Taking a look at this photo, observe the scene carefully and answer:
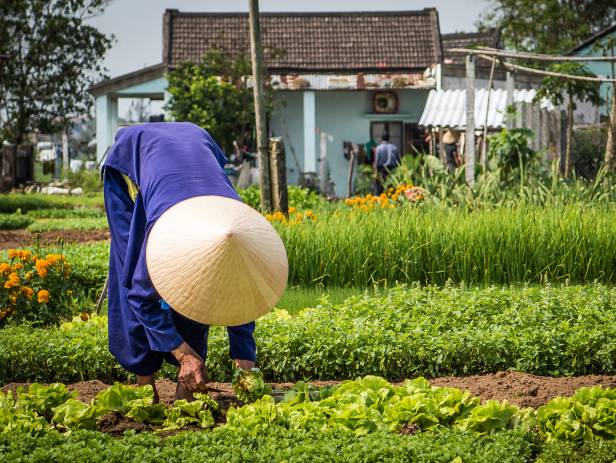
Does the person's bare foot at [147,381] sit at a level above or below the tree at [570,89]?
below

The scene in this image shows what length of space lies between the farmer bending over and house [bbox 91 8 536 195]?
22785mm

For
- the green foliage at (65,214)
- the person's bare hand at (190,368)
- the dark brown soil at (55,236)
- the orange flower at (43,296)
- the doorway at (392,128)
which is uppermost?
the doorway at (392,128)

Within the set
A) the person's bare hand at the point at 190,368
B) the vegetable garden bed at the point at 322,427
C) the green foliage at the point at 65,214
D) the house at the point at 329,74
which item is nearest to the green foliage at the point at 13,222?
the green foliage at the point at 65,214

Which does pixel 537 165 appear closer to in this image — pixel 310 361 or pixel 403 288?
pixel 403 288

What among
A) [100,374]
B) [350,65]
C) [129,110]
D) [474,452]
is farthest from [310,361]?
[129,110]

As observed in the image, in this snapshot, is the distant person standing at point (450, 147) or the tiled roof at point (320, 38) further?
the tiled roof at point (320, 38)

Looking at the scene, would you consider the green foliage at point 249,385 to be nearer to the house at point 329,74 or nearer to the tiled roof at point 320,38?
the house at point 329,74

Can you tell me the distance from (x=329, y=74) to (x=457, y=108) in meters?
4.74

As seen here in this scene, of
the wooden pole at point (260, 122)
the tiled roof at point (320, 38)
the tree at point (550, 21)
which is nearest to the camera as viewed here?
the wooden pole at point (260, 122)

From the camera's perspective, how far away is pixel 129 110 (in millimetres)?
43031

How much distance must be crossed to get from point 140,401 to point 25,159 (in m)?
24.8

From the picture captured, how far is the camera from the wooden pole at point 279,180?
12.7 metres

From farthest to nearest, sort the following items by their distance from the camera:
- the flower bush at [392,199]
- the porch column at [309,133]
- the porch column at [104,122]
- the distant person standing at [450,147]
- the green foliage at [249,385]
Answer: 1. the porch column at [104,122]
2. the porch column at [309,133]
3. the distant person standing at [450,147]
4. the flower bush at [392,199]
5. the green foliage at [249,385]

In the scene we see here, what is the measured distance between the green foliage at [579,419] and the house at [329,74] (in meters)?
23.1
